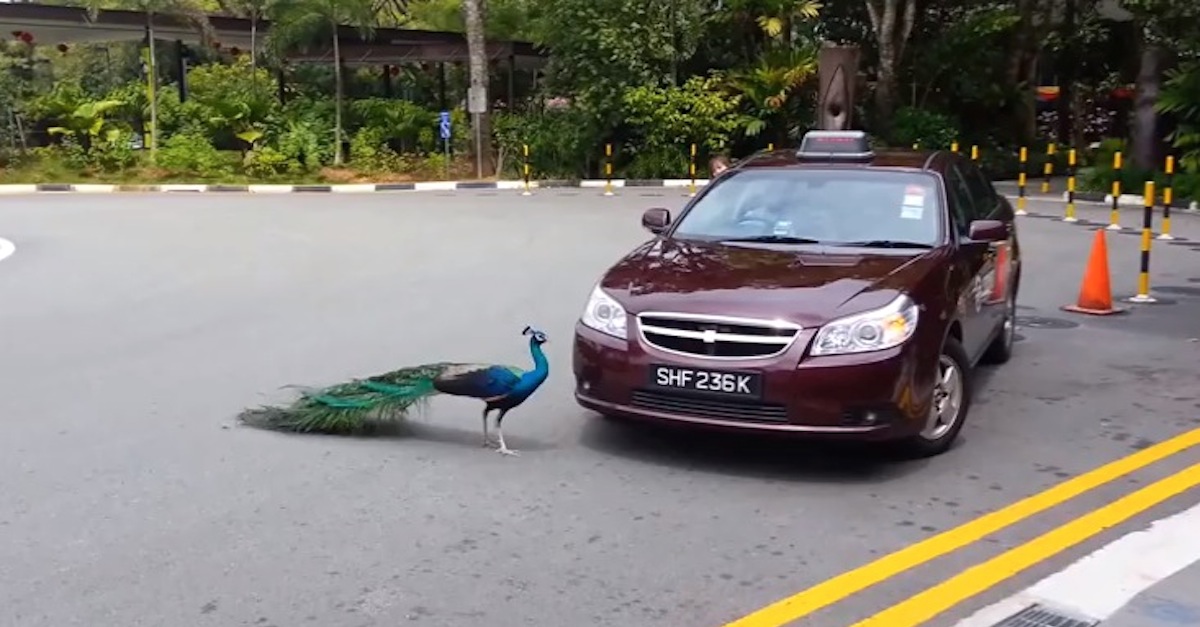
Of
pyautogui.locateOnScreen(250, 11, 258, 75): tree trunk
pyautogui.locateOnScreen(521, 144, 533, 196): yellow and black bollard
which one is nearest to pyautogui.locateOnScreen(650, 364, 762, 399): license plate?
pyautogui.locateOnScreen(521, 144, 533, 196): yellow and black bollard

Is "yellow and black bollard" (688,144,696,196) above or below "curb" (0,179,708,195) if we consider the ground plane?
above

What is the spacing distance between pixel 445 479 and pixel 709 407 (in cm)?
126

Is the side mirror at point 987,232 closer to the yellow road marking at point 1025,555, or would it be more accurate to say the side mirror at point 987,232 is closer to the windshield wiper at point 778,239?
the windshield wiper at point 778,239

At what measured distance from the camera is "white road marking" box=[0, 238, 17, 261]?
14.4m

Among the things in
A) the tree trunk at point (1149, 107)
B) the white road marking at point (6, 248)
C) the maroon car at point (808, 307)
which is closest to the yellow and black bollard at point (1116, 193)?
the tree trunk at point (1149, 107)

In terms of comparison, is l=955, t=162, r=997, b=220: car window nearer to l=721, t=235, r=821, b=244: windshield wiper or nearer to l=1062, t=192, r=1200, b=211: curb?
l=721, t=235, r=821, b=244: windshield wiper

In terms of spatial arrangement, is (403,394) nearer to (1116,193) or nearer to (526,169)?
(1116,193)

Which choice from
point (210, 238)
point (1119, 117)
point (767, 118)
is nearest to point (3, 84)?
point (210, 238)

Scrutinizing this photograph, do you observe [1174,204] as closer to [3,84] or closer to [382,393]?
[382,393]

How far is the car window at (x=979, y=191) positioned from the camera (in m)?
7.67

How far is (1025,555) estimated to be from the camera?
4.66 metres

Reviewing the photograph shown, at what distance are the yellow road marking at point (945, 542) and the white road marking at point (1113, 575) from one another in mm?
430

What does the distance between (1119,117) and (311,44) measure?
19.9 m

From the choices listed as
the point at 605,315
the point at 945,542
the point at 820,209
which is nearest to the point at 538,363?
the point at 605,315
